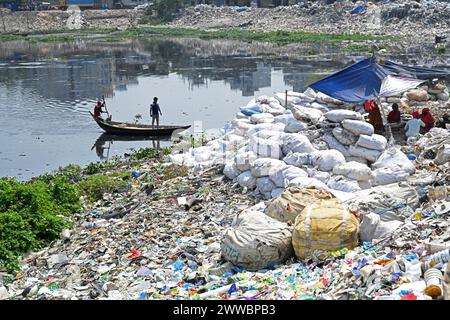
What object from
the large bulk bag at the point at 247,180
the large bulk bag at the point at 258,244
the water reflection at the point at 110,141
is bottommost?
the water reflection at the point at 110,141

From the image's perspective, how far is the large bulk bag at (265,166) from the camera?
7.93 metres

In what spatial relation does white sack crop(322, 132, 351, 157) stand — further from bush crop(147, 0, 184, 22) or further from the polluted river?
bush crop(147, 0, 184, 22)

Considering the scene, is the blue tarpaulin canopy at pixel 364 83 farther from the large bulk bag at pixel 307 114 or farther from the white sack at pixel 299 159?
the white sack at pixel 299 159

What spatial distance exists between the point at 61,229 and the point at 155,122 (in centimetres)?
882

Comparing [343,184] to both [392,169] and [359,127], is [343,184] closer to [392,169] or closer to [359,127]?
[392,169]

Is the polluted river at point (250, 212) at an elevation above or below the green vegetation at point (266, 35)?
below

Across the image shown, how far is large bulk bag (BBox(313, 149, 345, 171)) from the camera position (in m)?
7.80

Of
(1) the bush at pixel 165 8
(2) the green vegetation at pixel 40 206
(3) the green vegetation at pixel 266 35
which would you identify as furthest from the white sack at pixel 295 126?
(1) the bush at pixel 165 8

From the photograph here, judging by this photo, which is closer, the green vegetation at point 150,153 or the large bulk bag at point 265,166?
the large bulk bag at point 265,166

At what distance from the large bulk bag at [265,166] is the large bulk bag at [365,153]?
1003 mm

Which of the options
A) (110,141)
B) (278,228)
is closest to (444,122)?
(278,228)

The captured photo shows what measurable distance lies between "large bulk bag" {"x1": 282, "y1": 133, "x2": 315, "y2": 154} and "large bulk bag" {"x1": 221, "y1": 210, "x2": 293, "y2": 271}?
267cm

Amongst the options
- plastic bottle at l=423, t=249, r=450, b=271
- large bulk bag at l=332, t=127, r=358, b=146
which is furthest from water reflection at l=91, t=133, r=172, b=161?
plastic bottle at l=423, t=249, r=450, b=271

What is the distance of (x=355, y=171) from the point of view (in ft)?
24.3
